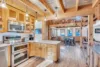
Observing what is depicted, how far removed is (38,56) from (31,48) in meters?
0.54

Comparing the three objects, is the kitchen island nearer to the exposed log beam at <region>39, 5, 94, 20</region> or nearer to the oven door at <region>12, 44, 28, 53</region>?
the oven door at <region>12, 44, 28, 53</region>

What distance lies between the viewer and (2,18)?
126 inches

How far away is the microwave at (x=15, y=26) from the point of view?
11.7 ft

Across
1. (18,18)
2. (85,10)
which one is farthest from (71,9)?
(18,18)

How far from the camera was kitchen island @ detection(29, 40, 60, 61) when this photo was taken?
4.11m

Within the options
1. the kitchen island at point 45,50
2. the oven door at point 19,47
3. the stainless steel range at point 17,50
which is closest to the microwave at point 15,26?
the stainless steel range at point 17,50

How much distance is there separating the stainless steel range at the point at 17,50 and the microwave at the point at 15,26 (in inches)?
13.6

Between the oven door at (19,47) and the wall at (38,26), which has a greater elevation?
the wall at (38,26)

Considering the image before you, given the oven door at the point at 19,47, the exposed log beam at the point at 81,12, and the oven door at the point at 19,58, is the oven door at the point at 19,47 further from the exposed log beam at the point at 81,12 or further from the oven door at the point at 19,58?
the exposed log beam at the point at 81,12

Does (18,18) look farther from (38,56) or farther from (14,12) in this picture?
(38,56)

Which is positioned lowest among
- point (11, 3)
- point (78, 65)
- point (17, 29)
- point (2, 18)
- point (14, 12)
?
point (78, 65)

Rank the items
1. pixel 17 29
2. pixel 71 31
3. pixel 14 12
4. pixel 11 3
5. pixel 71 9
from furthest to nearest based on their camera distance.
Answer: pixel 71 31, pixel 71 9, pixel 17 29, pixel 14 12, pixel 11 3

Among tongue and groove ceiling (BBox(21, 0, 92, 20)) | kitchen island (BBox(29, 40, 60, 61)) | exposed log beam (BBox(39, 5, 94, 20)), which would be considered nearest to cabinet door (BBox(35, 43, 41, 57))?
kitchen island (BBox(29, 40, 60, 61))

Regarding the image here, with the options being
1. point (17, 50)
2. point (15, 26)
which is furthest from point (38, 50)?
point (15, 26)
